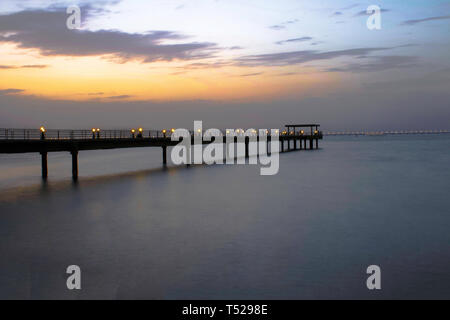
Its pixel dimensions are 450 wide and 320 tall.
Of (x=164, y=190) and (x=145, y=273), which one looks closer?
(x=145, y=273)

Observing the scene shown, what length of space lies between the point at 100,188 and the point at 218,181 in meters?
10.9

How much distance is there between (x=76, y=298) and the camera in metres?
10.5

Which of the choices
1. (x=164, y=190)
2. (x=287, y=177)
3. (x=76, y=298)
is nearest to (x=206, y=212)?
(x=164, y=190)

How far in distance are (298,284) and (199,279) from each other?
9.27ft

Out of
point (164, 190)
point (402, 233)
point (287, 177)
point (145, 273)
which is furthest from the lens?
point (287, 177)

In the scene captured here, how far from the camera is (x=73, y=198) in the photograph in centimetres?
2781

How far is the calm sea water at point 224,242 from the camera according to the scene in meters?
11.3

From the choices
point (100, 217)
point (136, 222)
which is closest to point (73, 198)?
point (100, 217)

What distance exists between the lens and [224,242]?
1648 centimetres

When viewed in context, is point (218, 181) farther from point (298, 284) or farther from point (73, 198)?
point (298, 284)

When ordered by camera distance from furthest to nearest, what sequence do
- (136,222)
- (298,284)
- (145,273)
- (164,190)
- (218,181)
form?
(218,181) < (164,190) < (136,222) < (145,273) < (298,284)

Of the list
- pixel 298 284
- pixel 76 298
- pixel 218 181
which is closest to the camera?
pixel 76 298

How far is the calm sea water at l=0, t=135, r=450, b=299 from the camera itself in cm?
1134

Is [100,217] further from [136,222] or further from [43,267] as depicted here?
[43,267]
